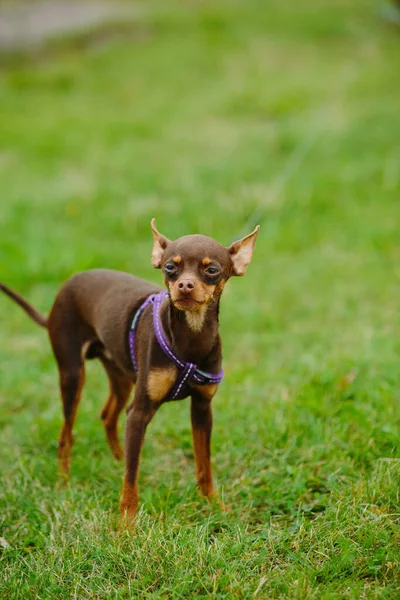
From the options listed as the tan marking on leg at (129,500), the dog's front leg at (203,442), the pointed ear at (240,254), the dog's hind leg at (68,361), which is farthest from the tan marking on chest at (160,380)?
the dog's hind leg at (68,361)

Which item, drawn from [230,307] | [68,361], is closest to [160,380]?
[68,361]

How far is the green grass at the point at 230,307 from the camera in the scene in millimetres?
3008

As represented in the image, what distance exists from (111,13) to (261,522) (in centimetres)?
1786

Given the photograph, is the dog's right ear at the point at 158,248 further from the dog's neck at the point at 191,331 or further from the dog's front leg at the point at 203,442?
the dog's front leg at the point at 203,442

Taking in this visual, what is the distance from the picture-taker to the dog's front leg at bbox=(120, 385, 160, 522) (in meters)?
3.31

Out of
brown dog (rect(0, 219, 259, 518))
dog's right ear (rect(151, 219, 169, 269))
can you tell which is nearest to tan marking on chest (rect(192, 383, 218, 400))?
brown dog (rect(0, 219, 259, 518))

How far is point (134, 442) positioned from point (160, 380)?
0.30 m

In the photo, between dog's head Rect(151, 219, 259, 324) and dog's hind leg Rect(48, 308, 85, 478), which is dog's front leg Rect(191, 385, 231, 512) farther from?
dog's hind leg Rect(48, 308, 85, 478)

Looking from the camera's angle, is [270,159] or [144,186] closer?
[144,186]

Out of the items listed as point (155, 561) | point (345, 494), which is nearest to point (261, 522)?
point (345, 494)

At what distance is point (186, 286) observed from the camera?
3004 mm

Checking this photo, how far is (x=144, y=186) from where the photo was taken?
898cm

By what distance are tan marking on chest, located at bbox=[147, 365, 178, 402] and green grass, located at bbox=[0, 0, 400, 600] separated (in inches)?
20.9

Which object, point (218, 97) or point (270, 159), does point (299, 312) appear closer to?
point (270, 159)
